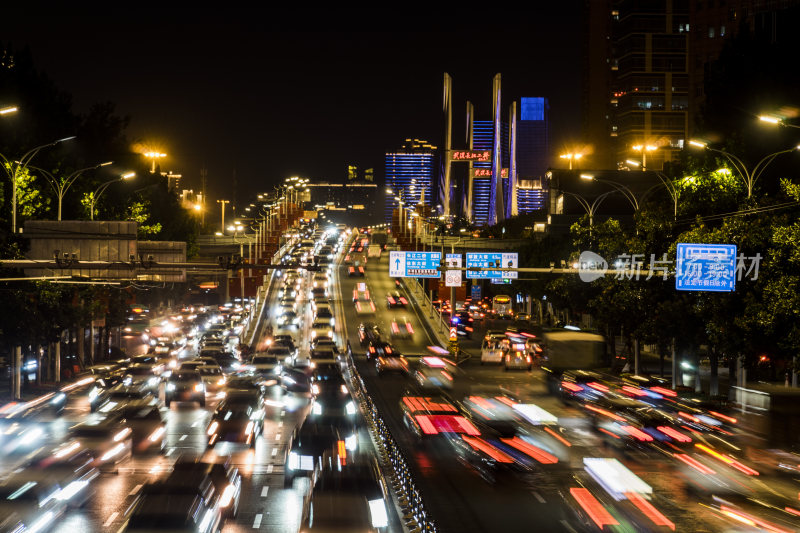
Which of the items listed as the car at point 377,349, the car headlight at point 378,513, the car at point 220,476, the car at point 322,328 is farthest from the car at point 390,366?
the car headlight at point 378,513

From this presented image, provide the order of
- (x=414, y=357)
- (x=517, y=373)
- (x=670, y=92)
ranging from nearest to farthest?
(x=517, y=373) → (x=414, y=357) → (x=670, y=92)

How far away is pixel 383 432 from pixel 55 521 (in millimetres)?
11828

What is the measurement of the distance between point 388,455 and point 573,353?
23.3 meters

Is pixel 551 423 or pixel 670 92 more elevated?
pixel 670 92

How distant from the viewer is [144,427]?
28.1m

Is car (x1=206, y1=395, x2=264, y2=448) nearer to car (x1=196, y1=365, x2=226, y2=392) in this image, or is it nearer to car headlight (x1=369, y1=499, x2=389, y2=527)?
car headlight (x1=369, y1=499, x2=389, y2=527)

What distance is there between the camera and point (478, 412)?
36.3 m

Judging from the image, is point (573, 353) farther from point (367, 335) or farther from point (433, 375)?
point (367, 335)

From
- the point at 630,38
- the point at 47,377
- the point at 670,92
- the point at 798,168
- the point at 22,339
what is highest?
the point at 630,38

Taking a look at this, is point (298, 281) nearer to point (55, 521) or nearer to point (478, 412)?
point (478, 412)

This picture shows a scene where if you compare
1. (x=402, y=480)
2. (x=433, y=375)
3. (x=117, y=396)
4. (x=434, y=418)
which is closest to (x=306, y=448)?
(x=402, y=480)

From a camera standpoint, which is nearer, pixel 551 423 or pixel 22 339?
pixel 551 423

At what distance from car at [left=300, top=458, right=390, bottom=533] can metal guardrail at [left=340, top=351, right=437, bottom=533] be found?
196cm

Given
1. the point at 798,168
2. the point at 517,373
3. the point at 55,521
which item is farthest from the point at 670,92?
the point at 55,521
